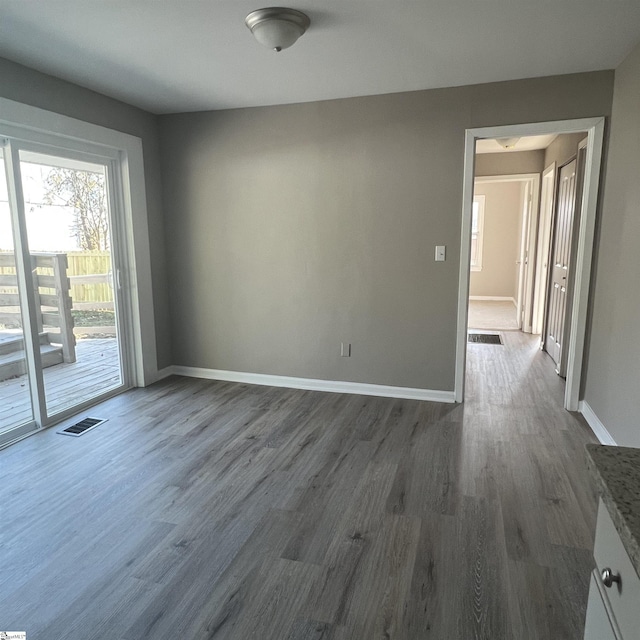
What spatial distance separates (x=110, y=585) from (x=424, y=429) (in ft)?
7.06

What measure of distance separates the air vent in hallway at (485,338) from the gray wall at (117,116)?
12.4 feet

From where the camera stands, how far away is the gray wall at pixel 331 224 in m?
3.51

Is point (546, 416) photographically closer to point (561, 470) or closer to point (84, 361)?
point (561, 470)

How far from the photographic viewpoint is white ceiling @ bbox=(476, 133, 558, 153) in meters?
5.40

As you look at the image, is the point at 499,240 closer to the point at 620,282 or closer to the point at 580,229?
the point at 580,229

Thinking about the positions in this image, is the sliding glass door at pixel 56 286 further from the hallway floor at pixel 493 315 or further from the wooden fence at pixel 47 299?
the hallway floor at pixel 493 315

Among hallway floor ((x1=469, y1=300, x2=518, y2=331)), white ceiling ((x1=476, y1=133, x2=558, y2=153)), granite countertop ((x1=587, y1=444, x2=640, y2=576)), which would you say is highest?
white ceiling ((x1=476, y1=133, x2=558, y2=153))

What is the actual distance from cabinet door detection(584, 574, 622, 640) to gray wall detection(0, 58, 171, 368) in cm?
370

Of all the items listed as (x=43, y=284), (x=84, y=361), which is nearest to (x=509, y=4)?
(x=43, y=284)

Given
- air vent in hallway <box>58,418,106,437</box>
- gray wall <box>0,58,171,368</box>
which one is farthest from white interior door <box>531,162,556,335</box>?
air vent in hallway <box>58,418,106,437</box>

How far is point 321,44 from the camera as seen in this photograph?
2.63 m

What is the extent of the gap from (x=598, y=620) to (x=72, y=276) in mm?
3755

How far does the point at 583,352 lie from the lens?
3436 millimetres

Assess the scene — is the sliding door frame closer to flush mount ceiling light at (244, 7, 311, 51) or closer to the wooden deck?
the wooden deck
